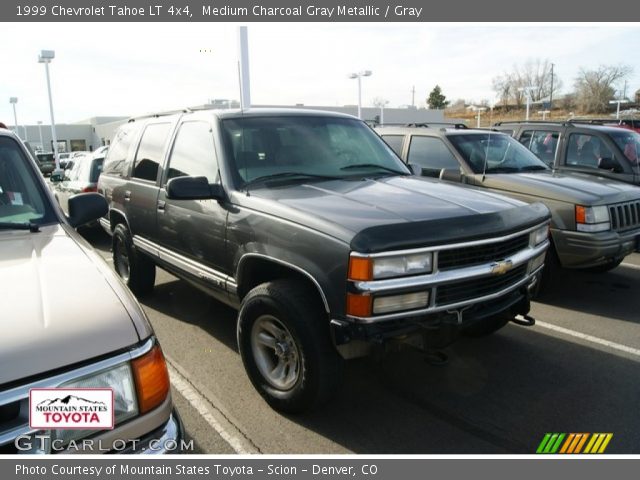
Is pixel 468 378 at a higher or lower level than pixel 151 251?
lower

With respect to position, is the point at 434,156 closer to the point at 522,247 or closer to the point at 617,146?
the point at 617,146

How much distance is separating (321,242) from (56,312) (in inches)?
56.7

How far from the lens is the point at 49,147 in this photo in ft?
212

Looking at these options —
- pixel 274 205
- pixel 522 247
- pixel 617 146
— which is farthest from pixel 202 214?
pixel 617 146

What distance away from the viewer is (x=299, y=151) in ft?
13.2

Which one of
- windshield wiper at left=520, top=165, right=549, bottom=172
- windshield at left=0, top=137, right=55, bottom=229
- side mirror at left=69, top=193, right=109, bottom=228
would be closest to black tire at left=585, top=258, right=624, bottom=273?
windshield wiper at left=520, top=165, right=549, bottom=172

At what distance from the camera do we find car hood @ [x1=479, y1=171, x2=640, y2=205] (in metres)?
5.32

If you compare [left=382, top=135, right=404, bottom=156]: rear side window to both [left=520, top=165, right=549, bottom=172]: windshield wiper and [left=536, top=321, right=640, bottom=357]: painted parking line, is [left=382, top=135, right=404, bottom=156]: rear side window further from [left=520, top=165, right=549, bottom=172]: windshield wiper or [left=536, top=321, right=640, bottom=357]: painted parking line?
[left=536, top=321, right=640, bottom=357]: painted parking line

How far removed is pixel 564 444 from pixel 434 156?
176 inches

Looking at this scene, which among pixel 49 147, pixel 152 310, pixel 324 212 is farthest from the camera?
pixel 49 147

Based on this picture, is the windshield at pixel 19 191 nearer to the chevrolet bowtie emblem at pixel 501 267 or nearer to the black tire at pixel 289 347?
the black tire at pixel 289 347

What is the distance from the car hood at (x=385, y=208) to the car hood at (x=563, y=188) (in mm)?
1996

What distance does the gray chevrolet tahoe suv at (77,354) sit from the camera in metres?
1.57

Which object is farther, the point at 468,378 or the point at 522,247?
the point at 468,378
